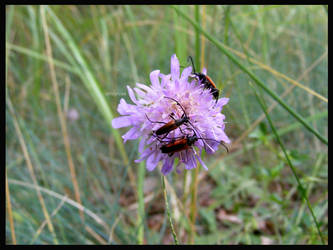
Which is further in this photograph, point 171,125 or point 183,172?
point 183,172

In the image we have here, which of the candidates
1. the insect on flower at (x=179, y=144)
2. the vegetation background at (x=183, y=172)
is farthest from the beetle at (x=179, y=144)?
the vegetation background at (x=183, y=172)

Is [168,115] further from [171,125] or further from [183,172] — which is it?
[183,172]

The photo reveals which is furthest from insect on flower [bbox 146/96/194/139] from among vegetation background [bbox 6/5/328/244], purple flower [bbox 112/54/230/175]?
vegetation background [bbox 6/5/328/244]

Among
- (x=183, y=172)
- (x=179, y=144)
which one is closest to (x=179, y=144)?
(x=179, y=144)

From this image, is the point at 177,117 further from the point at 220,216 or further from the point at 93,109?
the point at 93,109

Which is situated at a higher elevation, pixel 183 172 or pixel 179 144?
pixel 179 144
